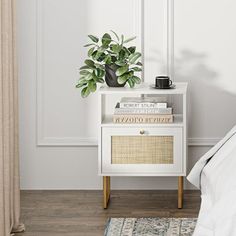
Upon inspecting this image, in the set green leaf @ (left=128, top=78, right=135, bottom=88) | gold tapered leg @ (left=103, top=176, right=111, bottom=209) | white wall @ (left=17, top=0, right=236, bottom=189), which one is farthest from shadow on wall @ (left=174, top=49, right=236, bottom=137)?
gold tapered leg @ (left=103, top=176, right=111, bottom=209)

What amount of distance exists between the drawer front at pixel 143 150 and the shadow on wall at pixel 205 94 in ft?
1.54

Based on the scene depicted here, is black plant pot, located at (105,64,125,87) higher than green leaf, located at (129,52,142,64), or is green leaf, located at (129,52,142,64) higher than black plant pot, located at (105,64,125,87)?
green leaf, located at (129,52,142,64)

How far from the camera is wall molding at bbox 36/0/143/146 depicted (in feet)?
14.4

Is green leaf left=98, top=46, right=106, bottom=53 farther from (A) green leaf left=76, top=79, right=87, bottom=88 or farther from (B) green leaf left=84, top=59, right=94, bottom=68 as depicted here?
(A) green leaf left=76, top=79, right=87, bottom=88

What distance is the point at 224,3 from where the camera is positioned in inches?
171

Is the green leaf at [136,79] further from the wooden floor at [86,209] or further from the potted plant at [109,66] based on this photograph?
the wooden floor at [86,209]

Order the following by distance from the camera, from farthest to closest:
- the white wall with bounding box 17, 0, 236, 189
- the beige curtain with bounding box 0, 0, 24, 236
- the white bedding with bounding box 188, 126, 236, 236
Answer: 1. the white wall with bounding box 17, 0, 236, 189
2. the beige curtain with bounding box 0, 0, 24, 236
3. the white bedding with bounding box 188, 126, 236, 236

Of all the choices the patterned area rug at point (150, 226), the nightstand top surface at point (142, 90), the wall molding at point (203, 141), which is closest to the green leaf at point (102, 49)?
the nightstand top surface at point (142, 90)

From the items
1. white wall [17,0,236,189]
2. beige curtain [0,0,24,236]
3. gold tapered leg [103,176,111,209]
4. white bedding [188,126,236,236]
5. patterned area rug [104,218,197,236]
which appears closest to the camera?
white bedding [188,126,236,236]

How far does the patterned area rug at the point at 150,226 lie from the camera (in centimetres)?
368

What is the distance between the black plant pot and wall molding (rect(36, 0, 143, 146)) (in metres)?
0.38

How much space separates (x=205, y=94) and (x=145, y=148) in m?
0.63

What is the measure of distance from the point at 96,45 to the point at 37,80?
0.50m

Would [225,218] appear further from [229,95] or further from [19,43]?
A: [19,43]
